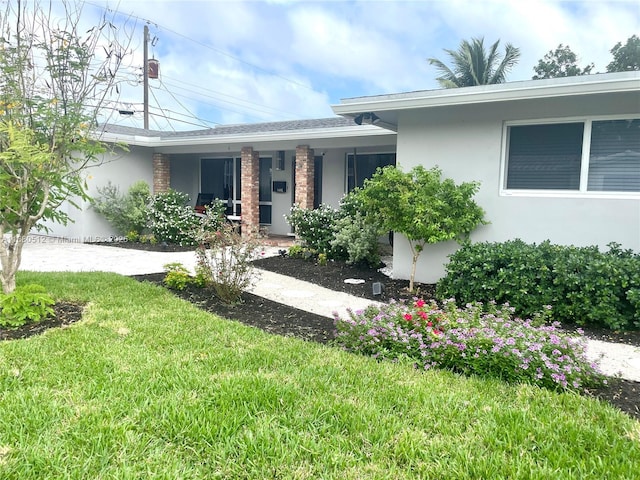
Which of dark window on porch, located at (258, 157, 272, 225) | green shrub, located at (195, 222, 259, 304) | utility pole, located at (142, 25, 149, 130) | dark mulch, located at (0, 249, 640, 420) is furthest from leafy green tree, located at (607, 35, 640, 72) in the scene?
green shrub, located at (195, 222, 259, 304)

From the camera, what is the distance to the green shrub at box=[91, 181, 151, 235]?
1277 cm

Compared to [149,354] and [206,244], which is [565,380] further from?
[206,244]

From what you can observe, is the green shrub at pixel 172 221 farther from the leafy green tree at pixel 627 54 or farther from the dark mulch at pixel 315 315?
the leafy green tree at pixel 627 54

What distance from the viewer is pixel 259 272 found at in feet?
23.8

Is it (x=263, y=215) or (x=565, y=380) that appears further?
(x=263, y=215)

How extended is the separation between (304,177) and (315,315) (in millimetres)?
6508

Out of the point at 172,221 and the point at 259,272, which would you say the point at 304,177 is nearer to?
the point at 172,221

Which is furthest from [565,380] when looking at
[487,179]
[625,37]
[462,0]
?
[625,37]

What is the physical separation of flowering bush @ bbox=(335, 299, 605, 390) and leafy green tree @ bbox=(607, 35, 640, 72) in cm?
3028

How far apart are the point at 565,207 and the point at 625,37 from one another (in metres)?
28.4

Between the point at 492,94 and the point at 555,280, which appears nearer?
the point at 555,280

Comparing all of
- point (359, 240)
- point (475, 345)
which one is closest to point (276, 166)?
point (359, 240)

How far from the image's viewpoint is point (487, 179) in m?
7.20

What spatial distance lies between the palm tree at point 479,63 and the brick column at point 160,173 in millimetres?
16102
